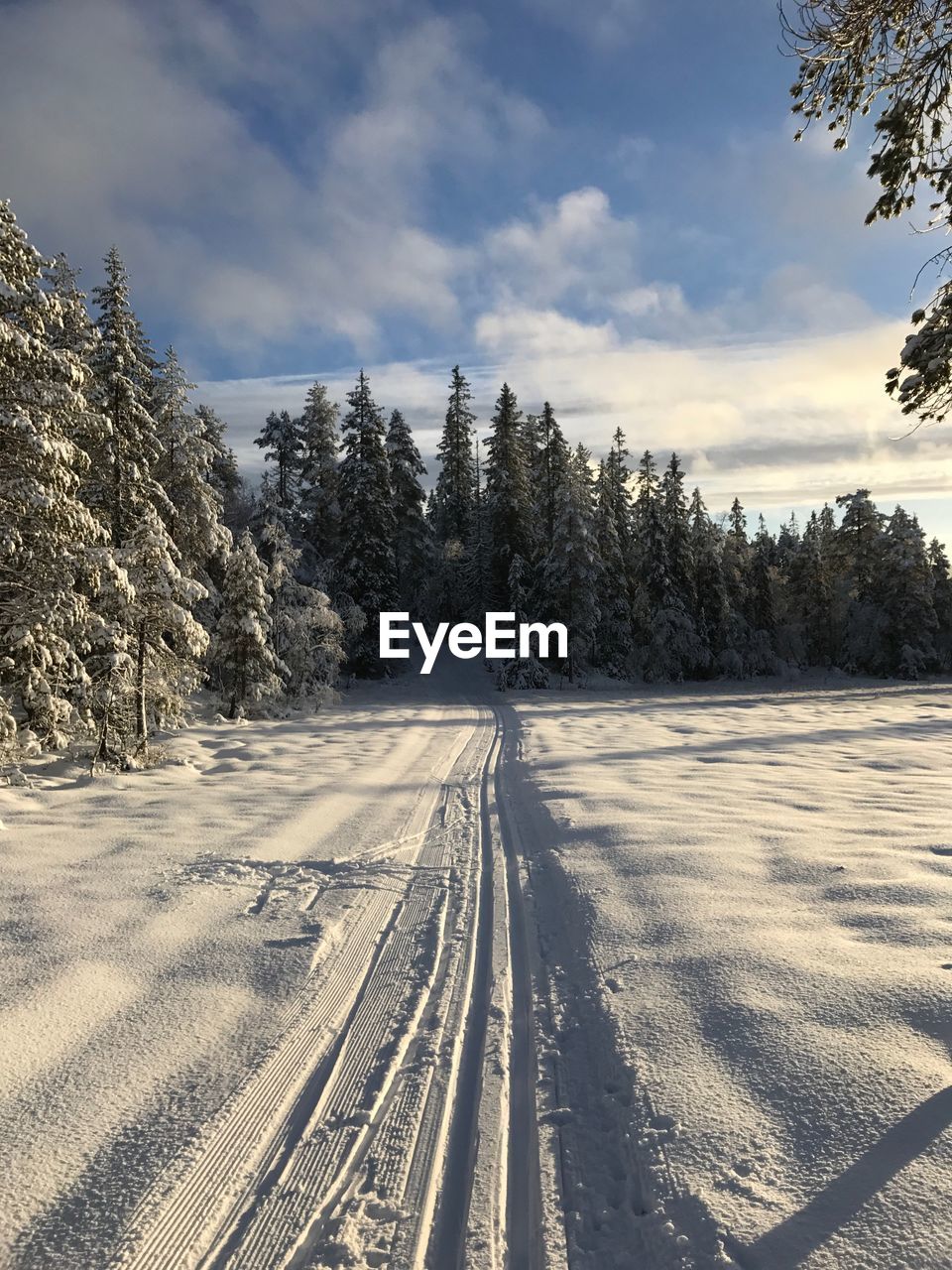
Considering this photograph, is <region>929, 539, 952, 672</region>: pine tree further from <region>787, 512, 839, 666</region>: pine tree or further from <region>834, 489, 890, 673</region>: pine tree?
<region>787, 512, 839, 666</region>: pine tree

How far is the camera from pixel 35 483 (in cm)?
932

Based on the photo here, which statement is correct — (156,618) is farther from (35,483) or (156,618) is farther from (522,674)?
(522,674)

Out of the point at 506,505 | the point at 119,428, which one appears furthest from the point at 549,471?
the point at 119,428

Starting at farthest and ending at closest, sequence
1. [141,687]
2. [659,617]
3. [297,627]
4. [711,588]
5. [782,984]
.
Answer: [711,588], [659,617], [297,627], [141,687], [782,984]

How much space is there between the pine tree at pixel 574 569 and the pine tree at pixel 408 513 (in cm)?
1196

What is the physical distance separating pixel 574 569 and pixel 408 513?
14.3 m

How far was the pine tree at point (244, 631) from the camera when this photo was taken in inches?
884

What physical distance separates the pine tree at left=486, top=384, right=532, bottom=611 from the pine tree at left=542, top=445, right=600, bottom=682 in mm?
3845

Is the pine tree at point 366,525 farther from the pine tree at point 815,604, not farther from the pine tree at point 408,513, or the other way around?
the pine tree at point 815,604

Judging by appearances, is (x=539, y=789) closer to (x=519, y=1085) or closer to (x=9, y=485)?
(x=519, y=1085)

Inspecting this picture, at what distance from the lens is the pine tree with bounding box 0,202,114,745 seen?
30.7ft

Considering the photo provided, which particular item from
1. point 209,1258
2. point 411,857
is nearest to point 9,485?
point 411,857

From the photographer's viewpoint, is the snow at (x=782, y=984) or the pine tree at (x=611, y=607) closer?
the snow at (x=782, y=984)

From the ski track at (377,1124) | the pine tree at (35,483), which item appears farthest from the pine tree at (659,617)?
the ski track at (377,1124)
